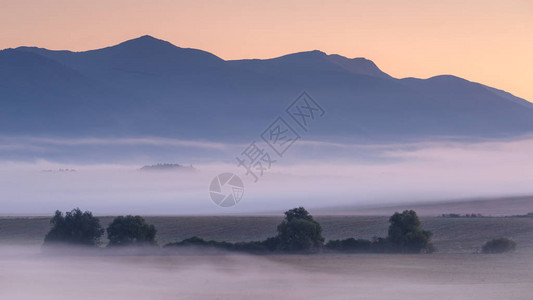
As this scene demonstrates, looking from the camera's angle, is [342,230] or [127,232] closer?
[127,232]

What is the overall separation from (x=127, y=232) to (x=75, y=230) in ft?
11.5

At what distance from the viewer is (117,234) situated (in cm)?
5222

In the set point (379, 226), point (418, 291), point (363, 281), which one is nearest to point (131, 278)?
point (363, 281)

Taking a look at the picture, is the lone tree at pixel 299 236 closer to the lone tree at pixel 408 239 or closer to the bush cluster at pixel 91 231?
the lone tree at pixel 408 239

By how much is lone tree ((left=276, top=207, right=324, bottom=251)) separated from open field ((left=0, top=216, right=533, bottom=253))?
9902 mm

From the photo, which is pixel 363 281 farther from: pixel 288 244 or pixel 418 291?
pixel 288 244

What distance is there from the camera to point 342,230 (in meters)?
78.3

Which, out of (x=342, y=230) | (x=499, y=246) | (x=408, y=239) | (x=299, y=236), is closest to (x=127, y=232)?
(x=299, y=236)

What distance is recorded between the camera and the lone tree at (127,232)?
5197cm

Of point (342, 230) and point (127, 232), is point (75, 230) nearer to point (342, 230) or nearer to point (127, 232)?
point (127, 232)

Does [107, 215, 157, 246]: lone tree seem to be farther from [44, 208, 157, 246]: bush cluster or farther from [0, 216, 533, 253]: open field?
[0, 216, 533, 253]: open field

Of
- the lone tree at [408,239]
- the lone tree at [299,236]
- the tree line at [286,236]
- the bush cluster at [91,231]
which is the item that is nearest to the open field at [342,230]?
the lone tree at [408,239]

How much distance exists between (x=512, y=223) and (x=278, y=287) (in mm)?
45256

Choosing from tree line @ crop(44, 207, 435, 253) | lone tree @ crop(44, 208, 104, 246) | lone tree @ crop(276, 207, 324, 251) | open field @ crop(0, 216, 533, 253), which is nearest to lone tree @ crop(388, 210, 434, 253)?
tree line @ crop(44, 207, 435, 253)
